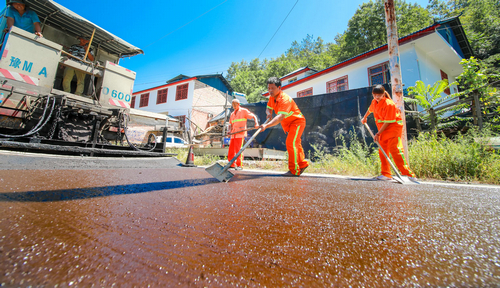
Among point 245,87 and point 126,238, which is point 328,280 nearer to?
point 126,238

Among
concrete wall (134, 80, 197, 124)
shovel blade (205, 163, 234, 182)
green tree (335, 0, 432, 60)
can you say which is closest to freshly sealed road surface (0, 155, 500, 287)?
shovel blade (205, 163, 234, 182)

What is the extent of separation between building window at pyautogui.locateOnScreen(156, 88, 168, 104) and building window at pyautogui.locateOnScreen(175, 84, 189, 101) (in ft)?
5.38

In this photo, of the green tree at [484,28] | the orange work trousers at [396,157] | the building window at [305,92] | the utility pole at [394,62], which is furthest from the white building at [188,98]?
the green tree at [484,28]

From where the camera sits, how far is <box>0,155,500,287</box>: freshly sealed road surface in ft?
1.44

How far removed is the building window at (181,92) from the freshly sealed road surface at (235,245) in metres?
19.8

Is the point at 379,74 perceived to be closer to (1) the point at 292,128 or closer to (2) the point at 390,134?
(2) the point at 390,134

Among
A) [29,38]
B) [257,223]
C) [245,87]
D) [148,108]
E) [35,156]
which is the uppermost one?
[245,87]

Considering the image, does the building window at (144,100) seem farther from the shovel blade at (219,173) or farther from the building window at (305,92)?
the shovel blade at (219,173)

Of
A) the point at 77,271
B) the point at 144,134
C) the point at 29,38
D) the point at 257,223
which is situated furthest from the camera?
the point at 144,134

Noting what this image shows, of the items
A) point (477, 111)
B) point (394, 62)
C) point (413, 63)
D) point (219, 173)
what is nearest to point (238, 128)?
point (219, 173)

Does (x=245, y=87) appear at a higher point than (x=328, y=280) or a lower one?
higher

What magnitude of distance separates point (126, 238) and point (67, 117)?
4199mm

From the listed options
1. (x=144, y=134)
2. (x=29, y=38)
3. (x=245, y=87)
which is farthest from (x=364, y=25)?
(x=29, y=38)

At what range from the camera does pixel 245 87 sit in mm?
29469
